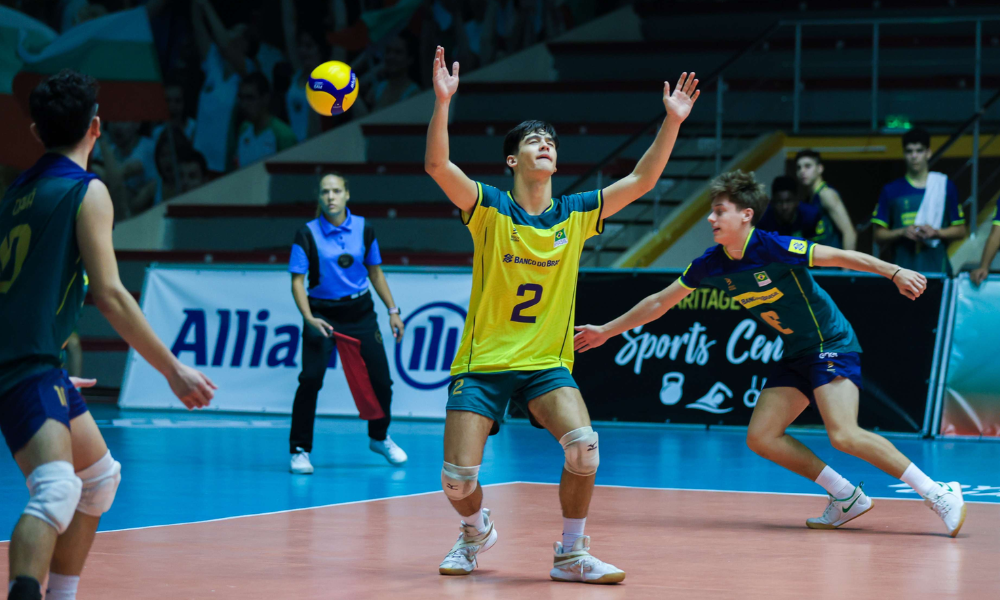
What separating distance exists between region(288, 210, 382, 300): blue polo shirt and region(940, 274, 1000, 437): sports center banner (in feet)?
17.7

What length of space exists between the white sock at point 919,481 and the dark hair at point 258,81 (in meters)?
12.3

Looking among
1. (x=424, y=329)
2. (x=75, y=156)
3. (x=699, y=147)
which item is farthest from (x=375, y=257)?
(x=699, y=147)

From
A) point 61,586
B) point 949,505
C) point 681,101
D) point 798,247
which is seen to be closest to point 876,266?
point 798,247

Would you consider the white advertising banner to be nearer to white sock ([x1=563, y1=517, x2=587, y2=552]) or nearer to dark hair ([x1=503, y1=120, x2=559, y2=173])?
dark hair ([x1=503, y1=120, x2=559, y2=173])

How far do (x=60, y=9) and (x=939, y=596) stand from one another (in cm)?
1566

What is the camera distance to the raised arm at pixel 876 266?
232 inches

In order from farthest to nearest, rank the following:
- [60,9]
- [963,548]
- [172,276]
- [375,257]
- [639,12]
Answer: [639,12] < [60,9] < [172,276] < [375,257] < [963,548]

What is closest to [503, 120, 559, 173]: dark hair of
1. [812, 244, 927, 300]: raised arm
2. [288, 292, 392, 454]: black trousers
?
[812, 244, 927, 300]: raised arm

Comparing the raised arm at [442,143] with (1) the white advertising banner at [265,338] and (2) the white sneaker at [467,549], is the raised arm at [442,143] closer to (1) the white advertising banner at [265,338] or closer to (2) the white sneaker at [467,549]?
(2) the white sneaker at [467,549]

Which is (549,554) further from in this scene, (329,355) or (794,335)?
(329,355)

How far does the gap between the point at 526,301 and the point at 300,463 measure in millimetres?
3748

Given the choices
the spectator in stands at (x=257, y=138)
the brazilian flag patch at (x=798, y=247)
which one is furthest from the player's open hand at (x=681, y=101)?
the spectator in stands at (x=257, y=138)

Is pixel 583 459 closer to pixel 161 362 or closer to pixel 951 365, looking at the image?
pixel 161 362

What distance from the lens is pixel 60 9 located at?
1723 cm
